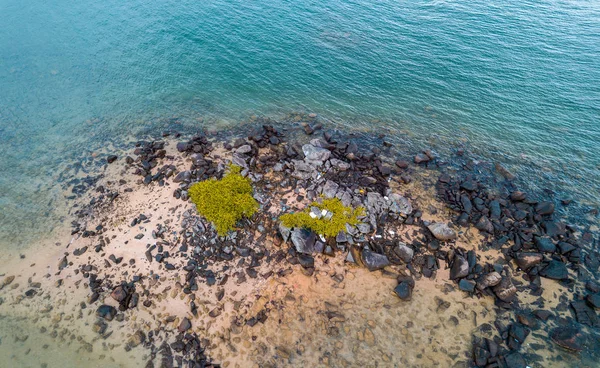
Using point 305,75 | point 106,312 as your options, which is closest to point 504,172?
point 305,75

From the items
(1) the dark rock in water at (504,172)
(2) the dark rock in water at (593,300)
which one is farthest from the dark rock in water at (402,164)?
(2) the dark rock in water at (593,300)

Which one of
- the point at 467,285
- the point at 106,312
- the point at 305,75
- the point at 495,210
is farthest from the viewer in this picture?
the point at 305,75

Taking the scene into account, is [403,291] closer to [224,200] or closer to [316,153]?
[224,200]

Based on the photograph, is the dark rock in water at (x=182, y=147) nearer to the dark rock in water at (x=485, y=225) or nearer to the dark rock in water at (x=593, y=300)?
the dark rock in water at (x=485, y=225)

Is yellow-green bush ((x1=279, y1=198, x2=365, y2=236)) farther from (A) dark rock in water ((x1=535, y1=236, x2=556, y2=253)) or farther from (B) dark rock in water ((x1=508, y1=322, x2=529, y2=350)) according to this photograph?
(A) dark rock in water ((x1=535, y1=236, x2=556, y2=253))

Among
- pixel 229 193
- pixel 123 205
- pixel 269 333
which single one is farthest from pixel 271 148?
pixel 269 333

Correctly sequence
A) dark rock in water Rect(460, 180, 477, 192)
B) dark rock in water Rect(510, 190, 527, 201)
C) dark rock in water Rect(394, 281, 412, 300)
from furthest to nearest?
dark rock in water Rect(460, 180, 477, 192)
dark rock in water Rect(510, 190, 527, 201)
dark rock in water Rect(394, 281, 412, 300)

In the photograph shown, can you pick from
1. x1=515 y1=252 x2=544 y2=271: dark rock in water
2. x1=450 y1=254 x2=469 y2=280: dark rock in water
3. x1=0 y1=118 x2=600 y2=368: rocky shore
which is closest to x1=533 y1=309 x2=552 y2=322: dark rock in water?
x1=0 y1=118 x2=600 y2=368: rocky shore
